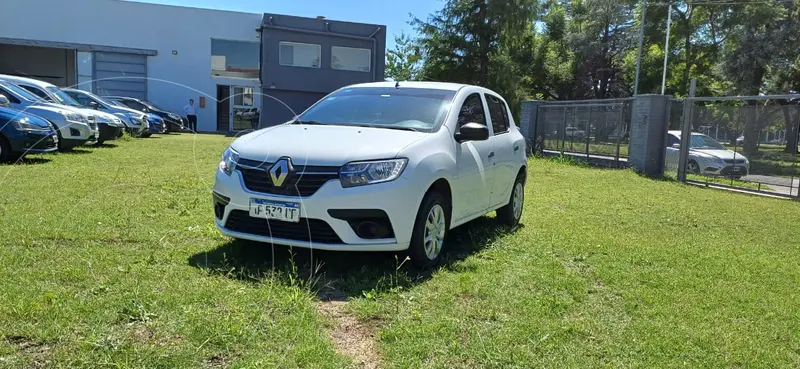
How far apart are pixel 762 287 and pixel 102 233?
18.4 ft

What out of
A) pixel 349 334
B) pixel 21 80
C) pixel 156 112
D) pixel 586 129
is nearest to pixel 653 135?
pixel 586 129

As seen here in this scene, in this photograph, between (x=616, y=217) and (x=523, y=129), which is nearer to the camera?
(x=616, y=217)

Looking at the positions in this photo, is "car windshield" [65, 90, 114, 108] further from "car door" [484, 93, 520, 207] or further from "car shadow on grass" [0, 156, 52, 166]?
"car door" [484, 93, 520, 207]

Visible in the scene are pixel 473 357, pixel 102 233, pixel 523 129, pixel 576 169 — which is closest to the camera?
pixel 473 357

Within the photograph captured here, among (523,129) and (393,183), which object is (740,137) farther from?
(393,183)

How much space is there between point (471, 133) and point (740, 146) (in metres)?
10.1

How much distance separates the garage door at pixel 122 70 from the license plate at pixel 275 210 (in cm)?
2663

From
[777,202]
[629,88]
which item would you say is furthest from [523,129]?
[629,88]

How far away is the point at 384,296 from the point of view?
402 centimetres

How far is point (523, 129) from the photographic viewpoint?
2114 cm

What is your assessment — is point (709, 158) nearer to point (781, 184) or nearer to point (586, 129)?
point (781, 184)

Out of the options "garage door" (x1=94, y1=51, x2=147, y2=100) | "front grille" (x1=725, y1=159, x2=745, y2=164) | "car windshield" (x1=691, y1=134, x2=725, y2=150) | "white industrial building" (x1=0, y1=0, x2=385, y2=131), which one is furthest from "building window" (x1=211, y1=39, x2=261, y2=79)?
"front grille" (x1=725, y1=159, x2=745, y2=164)

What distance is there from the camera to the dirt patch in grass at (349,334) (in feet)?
10.3

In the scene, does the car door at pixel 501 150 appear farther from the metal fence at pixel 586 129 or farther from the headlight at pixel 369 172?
the metal fence at pixel 586 129
